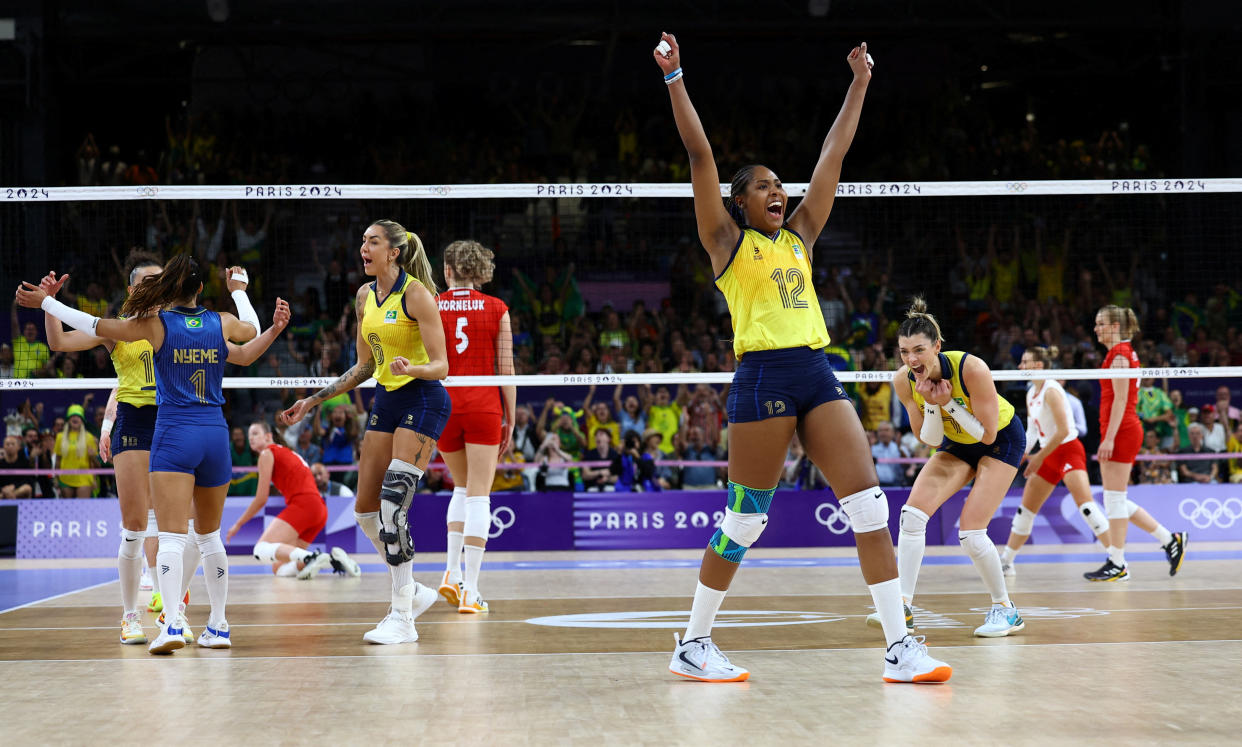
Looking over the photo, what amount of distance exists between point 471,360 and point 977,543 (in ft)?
10.8

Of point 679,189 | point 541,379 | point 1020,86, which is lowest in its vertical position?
point 541,379

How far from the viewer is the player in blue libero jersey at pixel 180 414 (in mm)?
5367

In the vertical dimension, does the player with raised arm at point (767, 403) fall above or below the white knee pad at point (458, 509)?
above

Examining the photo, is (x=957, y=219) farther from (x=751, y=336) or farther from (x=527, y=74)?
(x=751, y=336)

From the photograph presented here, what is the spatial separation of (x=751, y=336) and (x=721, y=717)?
1.47 metres

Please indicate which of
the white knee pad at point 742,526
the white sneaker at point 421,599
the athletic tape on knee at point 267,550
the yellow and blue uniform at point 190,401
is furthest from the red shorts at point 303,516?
the white knee pad at point 742,526

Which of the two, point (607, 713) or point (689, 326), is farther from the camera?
point (689, 326)

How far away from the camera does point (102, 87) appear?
17.9 metres

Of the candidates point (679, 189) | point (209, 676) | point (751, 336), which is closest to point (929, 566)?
point (679, 189)

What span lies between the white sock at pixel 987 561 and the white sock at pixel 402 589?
2.81m

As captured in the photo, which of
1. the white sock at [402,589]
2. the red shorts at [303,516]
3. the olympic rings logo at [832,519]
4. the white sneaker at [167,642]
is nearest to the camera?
the white sneaker at [167,642]

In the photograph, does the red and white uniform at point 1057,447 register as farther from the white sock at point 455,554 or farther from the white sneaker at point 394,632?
the white sneaker at point 394,632

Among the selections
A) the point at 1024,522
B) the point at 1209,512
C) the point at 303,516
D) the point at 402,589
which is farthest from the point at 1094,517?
the point at 303,516

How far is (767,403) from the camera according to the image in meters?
4.44
